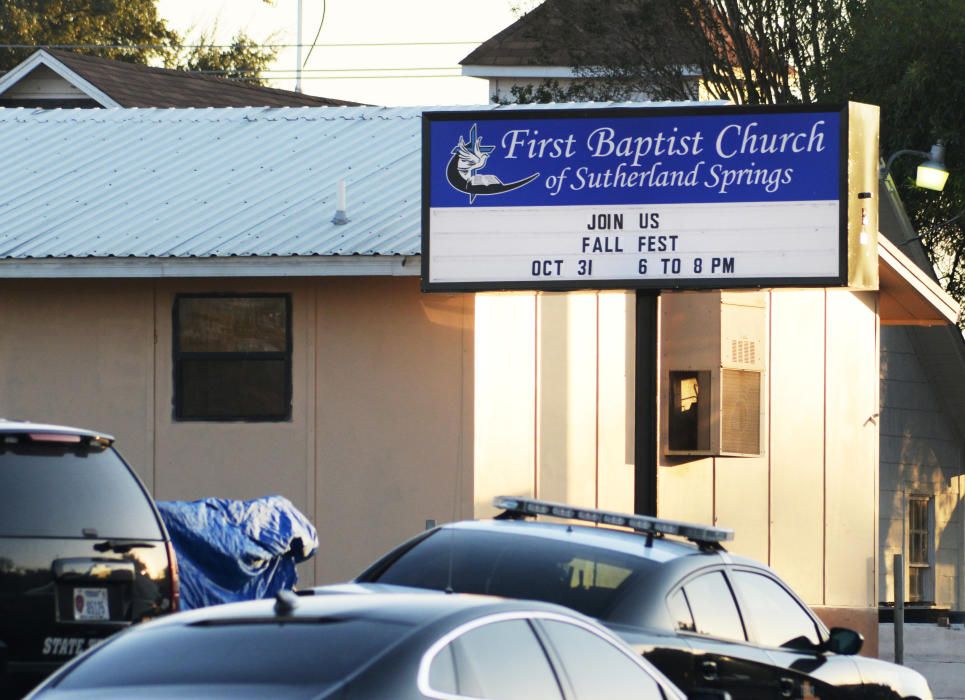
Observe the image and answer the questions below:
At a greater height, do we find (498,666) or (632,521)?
(632,521)

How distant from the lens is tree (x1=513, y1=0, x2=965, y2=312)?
29203 millimetres

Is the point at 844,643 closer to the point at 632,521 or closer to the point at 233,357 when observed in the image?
the point at 632,521

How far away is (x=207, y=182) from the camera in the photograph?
18016mm

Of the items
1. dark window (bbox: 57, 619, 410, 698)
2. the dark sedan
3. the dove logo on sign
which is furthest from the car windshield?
the dove logo on sign

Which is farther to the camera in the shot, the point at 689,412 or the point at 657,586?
the point at 689,412

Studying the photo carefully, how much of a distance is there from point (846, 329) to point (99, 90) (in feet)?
46.1

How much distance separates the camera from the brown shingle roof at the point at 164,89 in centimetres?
2961

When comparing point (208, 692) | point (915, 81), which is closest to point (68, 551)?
point (208, 692)

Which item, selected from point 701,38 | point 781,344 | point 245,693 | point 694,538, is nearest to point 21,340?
point 781,344

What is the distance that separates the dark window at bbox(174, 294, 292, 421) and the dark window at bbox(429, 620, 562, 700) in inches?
392

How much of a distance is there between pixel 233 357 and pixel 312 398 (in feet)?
2.72

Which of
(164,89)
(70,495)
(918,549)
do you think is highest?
(164,89)

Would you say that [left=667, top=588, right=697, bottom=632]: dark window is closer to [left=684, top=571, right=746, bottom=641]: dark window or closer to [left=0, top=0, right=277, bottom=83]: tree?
[left=684, top=571, right=746, bottom=641]: dark window

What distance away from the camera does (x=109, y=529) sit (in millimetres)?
9156
